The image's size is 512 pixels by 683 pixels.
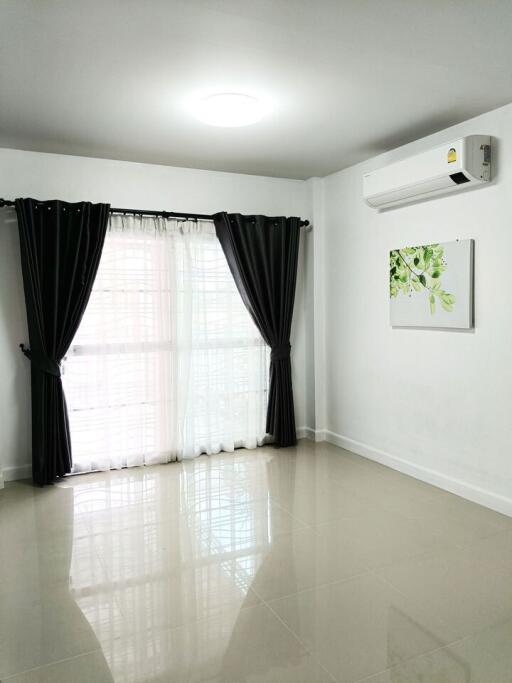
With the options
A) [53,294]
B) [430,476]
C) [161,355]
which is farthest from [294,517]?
[53,294]

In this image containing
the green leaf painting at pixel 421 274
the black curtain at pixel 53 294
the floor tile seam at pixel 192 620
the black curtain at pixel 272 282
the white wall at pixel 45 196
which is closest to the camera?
the floor tile seam at pixel 192 620

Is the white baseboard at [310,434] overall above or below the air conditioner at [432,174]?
below

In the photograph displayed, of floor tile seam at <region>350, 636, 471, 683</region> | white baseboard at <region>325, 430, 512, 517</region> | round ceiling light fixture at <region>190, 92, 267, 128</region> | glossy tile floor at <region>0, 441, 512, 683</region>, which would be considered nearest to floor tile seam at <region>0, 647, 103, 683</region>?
glossy tile floor at <region>0, 441, 512, 683</region>

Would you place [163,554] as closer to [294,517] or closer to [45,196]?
[294,517]

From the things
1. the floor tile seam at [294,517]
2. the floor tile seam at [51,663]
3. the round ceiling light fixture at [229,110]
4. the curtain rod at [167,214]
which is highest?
the round ceiling light fixture at [229,110]

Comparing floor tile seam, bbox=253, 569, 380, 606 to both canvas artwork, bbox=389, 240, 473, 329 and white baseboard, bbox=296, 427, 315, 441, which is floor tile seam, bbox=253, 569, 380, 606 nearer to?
canvas artwork, bbox=389, 240, 473, 329

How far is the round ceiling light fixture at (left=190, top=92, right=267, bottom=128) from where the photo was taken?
3.17m

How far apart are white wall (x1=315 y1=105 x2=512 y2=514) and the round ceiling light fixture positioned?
1.42 metres

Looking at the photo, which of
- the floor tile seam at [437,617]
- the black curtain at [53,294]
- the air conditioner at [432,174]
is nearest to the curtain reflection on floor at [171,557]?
the black curtain at [53,294]

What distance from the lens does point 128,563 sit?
9.52 ft

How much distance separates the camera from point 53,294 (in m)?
4.15

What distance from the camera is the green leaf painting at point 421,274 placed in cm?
385

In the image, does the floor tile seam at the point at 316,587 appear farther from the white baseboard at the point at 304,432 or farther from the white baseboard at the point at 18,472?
the white baseboard at the point at 304,432

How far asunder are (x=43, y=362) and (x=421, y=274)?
9.71 feet
